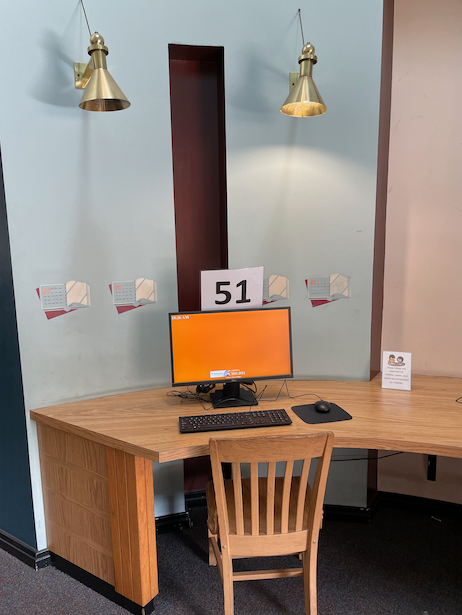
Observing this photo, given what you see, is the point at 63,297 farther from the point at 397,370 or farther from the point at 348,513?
the point at 348,513

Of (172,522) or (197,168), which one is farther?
(197,168)

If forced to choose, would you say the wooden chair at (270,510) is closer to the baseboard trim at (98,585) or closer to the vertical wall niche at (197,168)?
the baseboard trim at (98,585)

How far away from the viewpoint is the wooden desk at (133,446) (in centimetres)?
176

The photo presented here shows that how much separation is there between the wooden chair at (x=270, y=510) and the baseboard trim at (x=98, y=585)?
1.40ft

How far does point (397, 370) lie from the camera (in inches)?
91.0


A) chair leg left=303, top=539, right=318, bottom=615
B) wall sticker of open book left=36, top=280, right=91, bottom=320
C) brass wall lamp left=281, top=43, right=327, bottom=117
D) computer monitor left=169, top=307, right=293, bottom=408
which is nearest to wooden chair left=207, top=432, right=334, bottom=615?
chair leg left=303, top=539, right=318, bottom=615

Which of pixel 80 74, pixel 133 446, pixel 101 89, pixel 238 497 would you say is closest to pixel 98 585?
pixel 133 446

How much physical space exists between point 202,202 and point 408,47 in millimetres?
1448

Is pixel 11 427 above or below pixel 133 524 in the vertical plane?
above

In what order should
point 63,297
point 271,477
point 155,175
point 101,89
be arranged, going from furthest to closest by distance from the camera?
point 155,175
point 63,297
point 101,89
point 271,477

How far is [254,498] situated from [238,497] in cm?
6

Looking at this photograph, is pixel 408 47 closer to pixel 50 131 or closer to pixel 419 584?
pixel 50 131

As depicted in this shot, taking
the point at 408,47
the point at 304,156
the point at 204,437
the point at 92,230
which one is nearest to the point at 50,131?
the point at 92,230

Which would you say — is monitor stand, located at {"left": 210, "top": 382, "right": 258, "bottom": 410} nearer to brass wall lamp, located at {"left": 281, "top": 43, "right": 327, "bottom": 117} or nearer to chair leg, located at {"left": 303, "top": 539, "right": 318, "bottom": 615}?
chair leg, located at {"left": 303, "top": 539, "right": 318, "bottom": 615}
